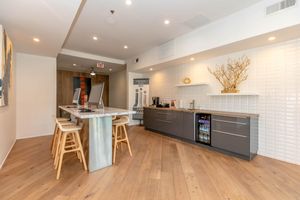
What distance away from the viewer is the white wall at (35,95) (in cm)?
426

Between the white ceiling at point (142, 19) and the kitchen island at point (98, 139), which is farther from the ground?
the white ceiling at point (142, 19)

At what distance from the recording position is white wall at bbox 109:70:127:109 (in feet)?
25.3

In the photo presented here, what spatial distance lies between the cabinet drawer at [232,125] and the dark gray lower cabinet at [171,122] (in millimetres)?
610

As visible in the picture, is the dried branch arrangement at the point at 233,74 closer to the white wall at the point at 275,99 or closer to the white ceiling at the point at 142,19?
the white wall at the point at 275,99

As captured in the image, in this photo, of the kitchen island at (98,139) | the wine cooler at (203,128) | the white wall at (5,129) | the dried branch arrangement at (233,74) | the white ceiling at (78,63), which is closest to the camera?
the kitchen island at (98,139)

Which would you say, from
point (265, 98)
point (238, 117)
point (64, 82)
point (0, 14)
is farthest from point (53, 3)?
point (64, 82)

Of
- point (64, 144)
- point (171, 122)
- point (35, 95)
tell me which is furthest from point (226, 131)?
point (35, 95)

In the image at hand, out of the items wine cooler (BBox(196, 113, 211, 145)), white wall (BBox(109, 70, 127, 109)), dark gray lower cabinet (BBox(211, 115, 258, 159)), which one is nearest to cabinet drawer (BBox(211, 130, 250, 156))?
dark gray lower cabinet (BBox(211, 115, 258, 159))

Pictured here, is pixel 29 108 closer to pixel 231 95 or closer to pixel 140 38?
pixel 140 38

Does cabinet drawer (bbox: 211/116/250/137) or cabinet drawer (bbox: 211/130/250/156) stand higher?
cabinet drawer (bbox: 211/116/250/137)

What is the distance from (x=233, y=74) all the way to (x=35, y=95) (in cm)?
554

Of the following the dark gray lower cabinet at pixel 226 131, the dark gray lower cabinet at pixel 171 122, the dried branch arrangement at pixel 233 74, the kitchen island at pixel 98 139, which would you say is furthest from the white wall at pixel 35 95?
the dried branch arrangement at pixel 233 74

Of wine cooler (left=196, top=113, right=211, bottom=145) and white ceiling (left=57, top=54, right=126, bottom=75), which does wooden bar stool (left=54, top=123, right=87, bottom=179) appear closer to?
wine cooler (left=196, top=113, right=211, bottom=145)

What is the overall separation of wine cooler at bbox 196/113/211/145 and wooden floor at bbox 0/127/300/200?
1.52ft
